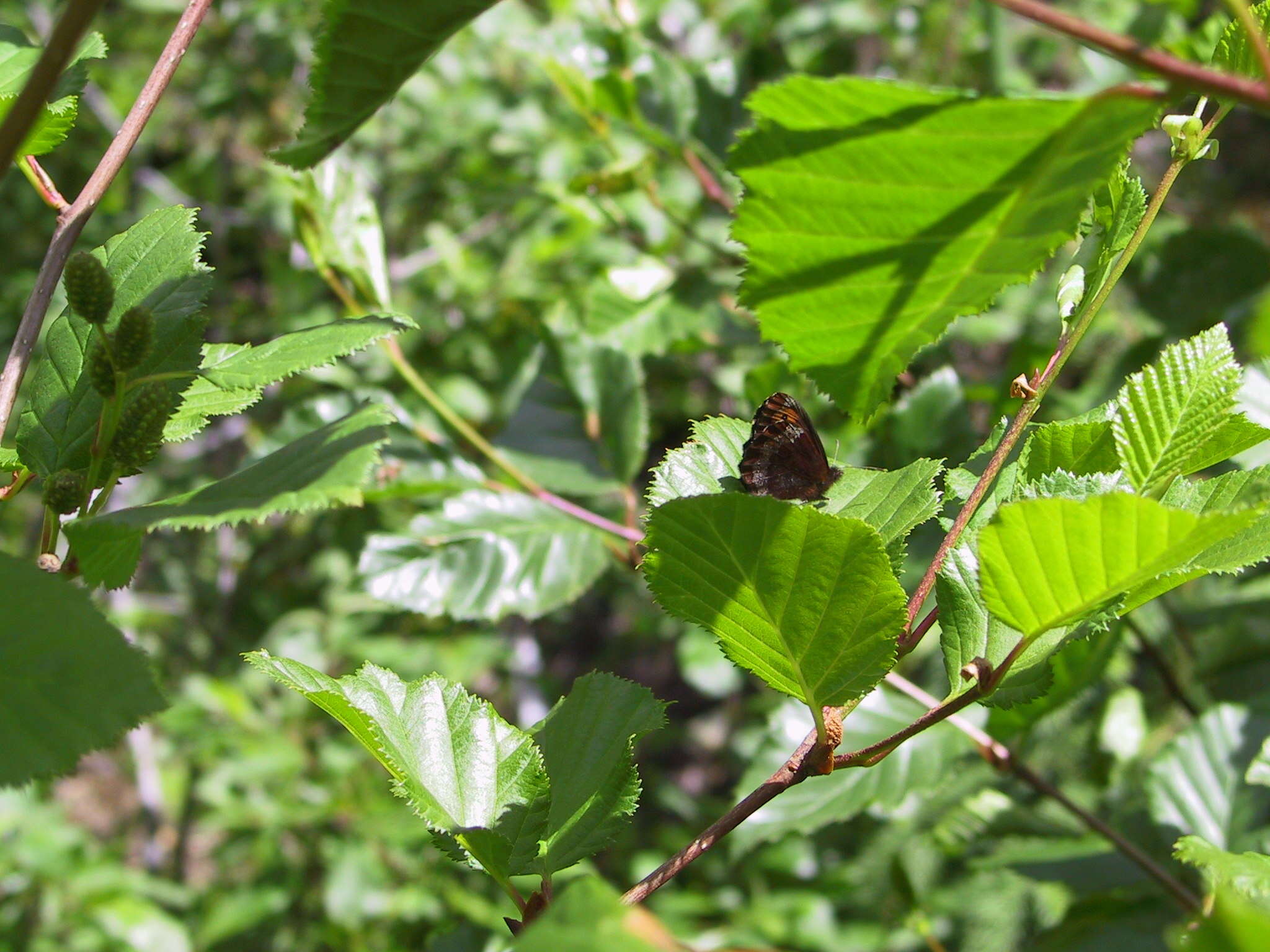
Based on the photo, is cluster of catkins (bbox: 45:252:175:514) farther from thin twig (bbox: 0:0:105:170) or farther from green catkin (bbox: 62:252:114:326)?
thin twig (bbox: 0:0:105:170)

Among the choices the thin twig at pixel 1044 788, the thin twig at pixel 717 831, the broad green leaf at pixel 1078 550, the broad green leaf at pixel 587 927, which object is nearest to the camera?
the broad green leaf at pixel 587 927

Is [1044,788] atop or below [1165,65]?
below

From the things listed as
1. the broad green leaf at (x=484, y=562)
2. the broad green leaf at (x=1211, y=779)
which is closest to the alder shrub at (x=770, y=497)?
the broad green leaf at (x=1211, y=779)

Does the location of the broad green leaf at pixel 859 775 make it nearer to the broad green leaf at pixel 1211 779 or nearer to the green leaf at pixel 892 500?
the broad green leaf at pixel 1211 779

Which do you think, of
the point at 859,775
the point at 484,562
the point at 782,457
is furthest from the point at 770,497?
the point at 484,562

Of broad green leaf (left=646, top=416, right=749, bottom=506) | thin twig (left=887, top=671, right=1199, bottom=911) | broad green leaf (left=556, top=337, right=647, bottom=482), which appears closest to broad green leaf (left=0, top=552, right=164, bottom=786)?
broad green leaf (left=646, top=416, right=749, bottom=506)

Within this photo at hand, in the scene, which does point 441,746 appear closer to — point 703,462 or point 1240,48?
point 703,462
